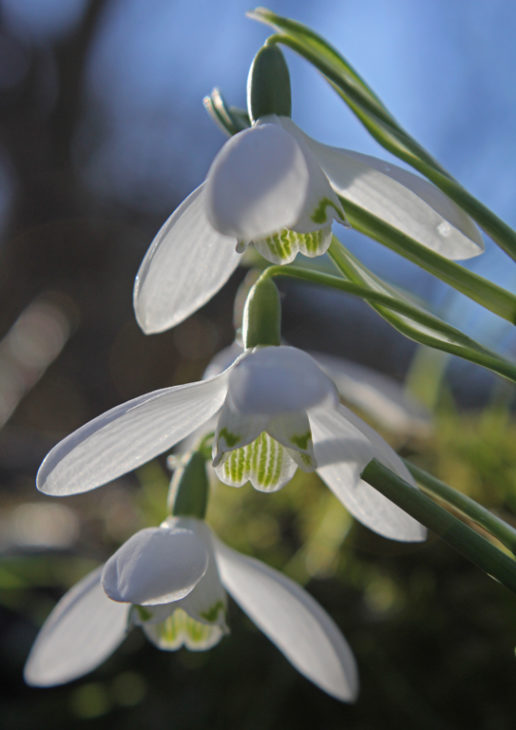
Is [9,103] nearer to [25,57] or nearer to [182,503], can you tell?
[25,57]

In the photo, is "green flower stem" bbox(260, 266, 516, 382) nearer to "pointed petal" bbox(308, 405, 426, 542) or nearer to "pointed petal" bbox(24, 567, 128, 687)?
"pointed petal" bbox(308, 405, 426, 542)

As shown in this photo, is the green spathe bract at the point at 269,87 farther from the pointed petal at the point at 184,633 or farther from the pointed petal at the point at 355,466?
the pointed petal at the point at 184,633

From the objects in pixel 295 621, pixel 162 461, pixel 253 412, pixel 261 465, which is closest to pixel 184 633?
pixel 295 621

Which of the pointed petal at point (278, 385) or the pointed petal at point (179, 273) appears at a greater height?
the pointed petal at point (278, 385)

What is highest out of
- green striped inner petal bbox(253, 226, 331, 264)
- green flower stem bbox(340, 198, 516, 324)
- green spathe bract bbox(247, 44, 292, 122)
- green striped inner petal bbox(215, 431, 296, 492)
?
green spathe bract bbox(247, 44, 292, 122)

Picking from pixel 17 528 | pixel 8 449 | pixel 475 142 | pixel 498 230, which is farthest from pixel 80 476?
pixel 475 142

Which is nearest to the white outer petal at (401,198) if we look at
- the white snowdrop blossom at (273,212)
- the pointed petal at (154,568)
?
the white snowdrop blossom at (273,212)

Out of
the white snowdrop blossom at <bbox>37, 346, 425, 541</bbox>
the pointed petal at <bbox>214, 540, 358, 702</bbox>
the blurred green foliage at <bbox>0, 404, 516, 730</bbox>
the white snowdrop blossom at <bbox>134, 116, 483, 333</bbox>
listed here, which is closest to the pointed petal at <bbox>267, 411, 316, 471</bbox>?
the white snowdrop blossom at <bbox>37, 346, 425, 541</bbox>
